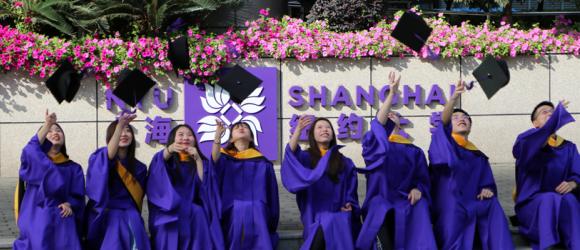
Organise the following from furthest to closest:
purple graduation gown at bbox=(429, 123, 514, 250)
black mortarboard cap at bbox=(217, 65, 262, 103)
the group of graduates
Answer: black mortarboard cap at bbox=(217, 65, 262, 103) → purple graduation gown at bbox=(429, 123, 514, 250) → the group of graduates

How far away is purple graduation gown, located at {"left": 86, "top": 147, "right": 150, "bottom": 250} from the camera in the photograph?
8.19 m

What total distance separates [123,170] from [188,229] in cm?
74

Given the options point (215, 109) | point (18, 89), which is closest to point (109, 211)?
point (215, 109)

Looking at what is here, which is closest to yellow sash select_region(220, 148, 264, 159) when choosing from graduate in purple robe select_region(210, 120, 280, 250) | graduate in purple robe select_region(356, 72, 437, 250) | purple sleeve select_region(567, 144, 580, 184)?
graduate in purple robe select_region(210, 120, 280, 250)

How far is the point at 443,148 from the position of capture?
868 cm

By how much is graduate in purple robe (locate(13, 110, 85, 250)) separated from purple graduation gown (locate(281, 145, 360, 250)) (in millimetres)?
1801

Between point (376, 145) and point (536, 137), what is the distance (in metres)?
1.52

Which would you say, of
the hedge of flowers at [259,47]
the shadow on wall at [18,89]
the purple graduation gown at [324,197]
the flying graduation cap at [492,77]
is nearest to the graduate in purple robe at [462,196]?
the flying graduation cap at [492,77]

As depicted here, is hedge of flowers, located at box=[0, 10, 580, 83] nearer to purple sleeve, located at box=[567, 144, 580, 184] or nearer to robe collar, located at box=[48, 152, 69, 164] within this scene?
purple sleeve, located at box=[567, 144, 580, 184]

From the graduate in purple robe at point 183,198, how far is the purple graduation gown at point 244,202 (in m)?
0.12

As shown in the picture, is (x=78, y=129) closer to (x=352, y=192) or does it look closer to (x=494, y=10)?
(x=352, y=192)

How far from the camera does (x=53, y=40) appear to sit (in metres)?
13.3

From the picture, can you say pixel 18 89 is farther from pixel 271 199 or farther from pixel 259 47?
pixel 271 199

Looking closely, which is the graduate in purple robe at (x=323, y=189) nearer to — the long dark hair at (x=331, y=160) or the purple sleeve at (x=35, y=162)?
the long dark hair at (x=331, y=160)
